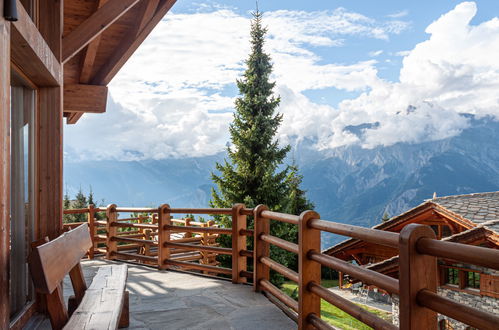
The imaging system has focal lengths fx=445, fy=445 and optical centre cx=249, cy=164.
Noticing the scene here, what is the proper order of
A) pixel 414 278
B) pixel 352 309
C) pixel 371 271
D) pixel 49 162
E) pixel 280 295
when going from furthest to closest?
1. pixel 280 295
2. pixel 49 162
3. pixel 352 309
4. pixel 371 271
5. pixel 414 278

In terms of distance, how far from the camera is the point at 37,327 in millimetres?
3734

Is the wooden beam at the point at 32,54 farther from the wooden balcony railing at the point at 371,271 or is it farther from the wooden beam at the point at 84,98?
the wooden beam at the point at 84,98

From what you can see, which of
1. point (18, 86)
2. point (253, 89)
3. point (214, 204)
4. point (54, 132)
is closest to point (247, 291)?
point (54, 132)

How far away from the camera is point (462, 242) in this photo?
484 inches

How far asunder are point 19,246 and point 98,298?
0.92 metres

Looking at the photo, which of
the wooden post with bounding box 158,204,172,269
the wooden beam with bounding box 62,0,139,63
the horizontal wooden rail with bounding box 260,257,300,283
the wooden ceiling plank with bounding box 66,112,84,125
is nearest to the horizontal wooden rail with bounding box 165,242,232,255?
the wooden post with bounding box 158,204,172,269

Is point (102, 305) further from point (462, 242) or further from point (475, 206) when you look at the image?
point (475, 206)

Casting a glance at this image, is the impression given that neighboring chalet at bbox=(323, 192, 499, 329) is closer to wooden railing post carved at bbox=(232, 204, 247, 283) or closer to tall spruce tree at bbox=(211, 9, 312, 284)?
tall spruce tree at bbox=(211, 9, 312, 284)

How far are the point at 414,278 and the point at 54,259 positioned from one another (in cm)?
193

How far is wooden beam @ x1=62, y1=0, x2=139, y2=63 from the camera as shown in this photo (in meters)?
4.64

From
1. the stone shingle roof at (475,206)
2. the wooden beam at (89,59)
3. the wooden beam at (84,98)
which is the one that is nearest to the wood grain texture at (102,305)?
the wooden beam at (89,59)

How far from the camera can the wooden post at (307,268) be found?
142 inches

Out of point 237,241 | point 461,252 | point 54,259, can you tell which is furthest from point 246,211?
point 461,252

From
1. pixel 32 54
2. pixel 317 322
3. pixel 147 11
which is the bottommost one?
pixel 317 322
